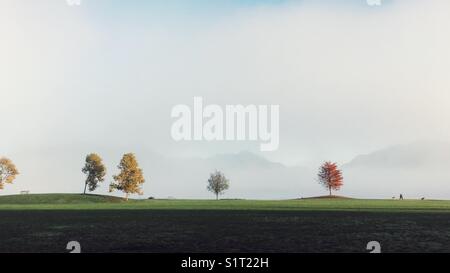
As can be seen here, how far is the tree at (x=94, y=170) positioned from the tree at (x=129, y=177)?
8.84m

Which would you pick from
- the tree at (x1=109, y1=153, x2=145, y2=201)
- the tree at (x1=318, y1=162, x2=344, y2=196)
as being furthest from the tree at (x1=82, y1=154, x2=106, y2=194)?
the tree at (x1=318, y1=162, x2=344, y2=196)

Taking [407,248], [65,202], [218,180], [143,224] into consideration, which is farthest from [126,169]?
[407,248]

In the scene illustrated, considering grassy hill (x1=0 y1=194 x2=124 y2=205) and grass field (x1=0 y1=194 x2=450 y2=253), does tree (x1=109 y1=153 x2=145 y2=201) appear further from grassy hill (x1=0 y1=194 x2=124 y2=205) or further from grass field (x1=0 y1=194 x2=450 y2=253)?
grass field (x1=0 y1=194 x2=450 y2=253)

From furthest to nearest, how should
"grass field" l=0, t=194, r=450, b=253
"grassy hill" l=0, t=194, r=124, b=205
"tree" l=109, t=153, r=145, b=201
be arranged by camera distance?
1. "tree" l=109, t=153, r=145, b=201
2. "grassy hill" l=0, t=194, r=124, b=205
3. "grass field" l=0, t=194, r=450, b=253

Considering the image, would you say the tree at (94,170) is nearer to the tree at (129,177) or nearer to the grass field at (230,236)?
the tree at (129,177)

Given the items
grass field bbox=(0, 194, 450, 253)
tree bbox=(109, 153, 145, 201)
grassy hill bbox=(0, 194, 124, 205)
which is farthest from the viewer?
tree bbox=(109, 153, 145, 201)

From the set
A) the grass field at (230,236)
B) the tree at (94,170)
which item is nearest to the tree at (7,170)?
the tree at (94,170)

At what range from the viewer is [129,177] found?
4250 inches

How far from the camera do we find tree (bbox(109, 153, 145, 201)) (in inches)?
4215

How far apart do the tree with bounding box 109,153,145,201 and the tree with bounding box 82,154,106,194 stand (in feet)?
29.0

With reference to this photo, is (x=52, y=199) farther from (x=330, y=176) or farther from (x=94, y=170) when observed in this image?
(x=330, y=176)
